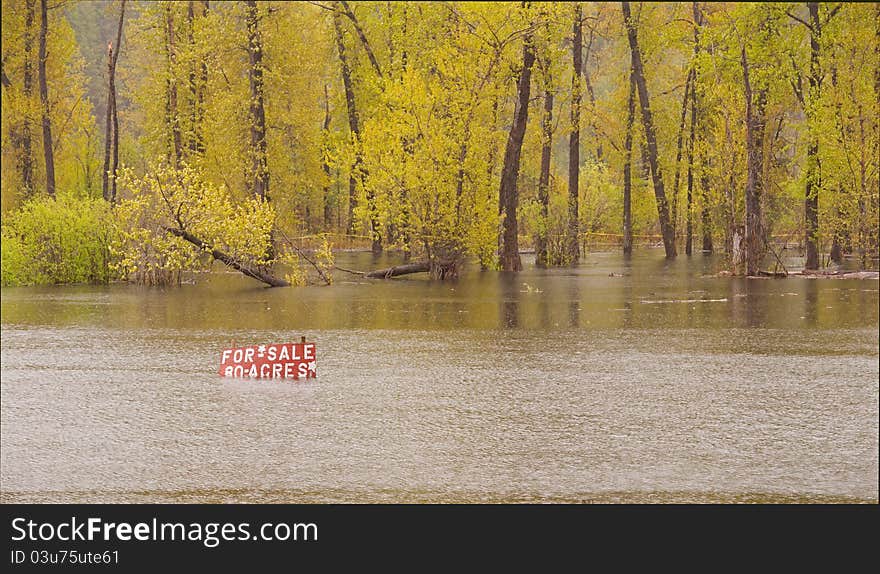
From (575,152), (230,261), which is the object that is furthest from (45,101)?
(575,152)

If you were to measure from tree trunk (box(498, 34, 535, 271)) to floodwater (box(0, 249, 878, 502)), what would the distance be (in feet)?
43.8

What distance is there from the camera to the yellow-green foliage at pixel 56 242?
3250cm

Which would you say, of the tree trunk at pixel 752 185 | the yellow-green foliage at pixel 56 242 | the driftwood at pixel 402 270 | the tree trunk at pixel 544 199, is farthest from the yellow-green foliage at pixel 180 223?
the tree trunk at pixel 752 185

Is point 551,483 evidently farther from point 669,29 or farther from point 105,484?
point 669,29

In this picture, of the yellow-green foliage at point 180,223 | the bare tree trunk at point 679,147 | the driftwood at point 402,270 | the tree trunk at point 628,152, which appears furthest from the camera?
the tree trunk at point 628,152

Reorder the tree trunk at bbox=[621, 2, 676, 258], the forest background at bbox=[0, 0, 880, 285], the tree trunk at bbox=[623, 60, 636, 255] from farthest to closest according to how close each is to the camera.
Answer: the tree trunk at bbox=[623, 60, 636, 255]
the tree trunk at bbox=[621, 2, 676, 258]
the forest background at bbox=[0, 0, 880, 285]

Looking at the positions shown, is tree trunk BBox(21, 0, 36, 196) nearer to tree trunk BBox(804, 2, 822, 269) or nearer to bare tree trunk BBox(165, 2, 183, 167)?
bare tree trunk BBox(165, 2, 183, 167)

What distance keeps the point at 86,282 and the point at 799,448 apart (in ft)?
88.2

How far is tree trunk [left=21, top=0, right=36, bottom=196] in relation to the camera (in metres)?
45.4

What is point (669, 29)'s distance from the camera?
46.2 metres

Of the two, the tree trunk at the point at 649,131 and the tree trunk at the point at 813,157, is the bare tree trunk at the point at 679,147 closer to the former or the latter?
the tree trunk at the point at 649,131

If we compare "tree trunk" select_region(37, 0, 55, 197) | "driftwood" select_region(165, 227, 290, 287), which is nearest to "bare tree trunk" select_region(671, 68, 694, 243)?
"driftwood" select_region(165, 227, 290, 287)

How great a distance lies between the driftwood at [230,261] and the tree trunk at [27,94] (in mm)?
16313

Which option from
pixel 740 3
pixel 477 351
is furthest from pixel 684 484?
pixel 740 3
